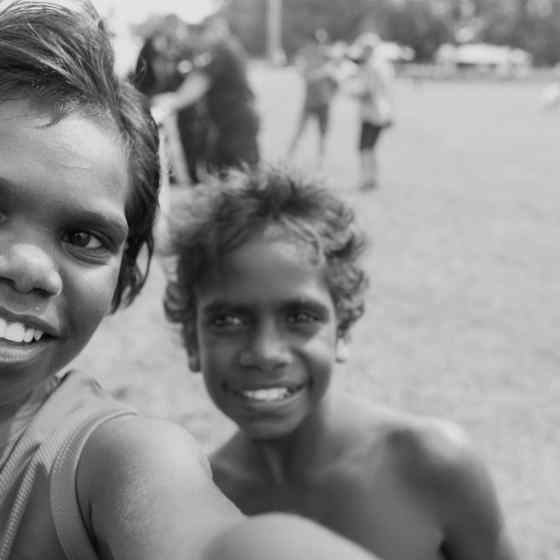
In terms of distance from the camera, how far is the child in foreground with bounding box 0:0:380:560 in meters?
1.17

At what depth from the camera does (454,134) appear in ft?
68.0

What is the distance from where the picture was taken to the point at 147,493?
1.11m

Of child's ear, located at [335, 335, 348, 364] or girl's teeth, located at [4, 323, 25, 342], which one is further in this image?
child's ear, located at [335, 335, 348, 364]

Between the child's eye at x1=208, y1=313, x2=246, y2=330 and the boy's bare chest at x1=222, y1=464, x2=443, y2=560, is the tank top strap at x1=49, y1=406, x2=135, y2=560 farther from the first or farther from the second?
the boy's bare chest at x1=222, y1=464, x2=443, y2=560

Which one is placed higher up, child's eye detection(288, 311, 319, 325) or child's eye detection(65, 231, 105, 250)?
child's eye detection(65, 231, 105, 250)

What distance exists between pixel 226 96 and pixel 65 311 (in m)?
7.16

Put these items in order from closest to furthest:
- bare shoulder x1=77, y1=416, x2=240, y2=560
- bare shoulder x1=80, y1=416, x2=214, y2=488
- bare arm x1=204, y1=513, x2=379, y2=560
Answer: bare arm x1=204, y1=513, x2=379, y2=560, bare shoulder x1=77, y1=416, x2=240, y2=560, bare shoulder x1=80, y1=416, x2=214, y2=488

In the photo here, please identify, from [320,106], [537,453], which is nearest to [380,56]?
[320,106]

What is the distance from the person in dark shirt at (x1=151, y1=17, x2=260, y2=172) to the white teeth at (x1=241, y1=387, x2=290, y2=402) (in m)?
5.89

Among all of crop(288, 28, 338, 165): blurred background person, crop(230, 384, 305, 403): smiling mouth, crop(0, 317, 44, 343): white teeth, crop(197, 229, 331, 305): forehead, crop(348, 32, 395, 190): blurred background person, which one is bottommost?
crop(288, 28, 338, 165): blurred background person

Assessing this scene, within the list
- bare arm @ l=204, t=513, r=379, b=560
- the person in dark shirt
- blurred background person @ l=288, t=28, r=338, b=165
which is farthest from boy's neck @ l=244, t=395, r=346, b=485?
blurred background person @ l=288, t=28, r=338, b=165

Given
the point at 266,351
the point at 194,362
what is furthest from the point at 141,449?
the point at 194,362

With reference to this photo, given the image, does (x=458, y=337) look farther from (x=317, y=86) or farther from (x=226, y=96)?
(x=317, y=86)

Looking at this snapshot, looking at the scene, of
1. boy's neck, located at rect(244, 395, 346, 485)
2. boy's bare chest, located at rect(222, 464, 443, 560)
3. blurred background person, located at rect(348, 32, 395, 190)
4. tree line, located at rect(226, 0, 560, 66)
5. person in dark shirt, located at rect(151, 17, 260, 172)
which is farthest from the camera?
tree line, located at rect(226, 0, 560, 66)
